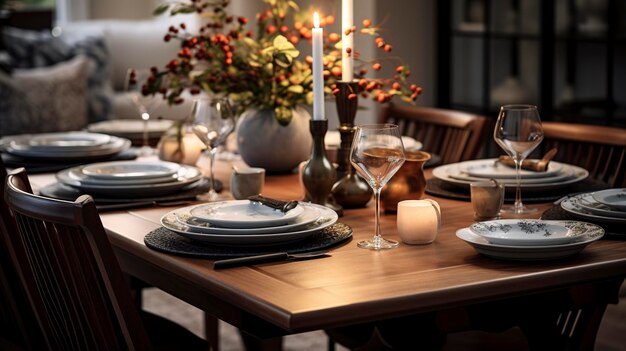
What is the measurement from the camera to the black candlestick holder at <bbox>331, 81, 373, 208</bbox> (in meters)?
1.99

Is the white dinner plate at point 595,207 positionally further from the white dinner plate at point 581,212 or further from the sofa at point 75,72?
the sofa at point 75,72

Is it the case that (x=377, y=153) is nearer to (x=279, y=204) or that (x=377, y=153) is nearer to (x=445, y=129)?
(x=279, y=204)

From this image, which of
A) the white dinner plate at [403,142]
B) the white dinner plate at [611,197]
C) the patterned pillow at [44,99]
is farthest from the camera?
the patterned pillow at [44,99]

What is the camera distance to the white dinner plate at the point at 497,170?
2.10 meters

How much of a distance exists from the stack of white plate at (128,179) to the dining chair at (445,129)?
0.84 meters

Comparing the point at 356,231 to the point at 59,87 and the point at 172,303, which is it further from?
the point at 59,87

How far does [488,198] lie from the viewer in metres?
1.82

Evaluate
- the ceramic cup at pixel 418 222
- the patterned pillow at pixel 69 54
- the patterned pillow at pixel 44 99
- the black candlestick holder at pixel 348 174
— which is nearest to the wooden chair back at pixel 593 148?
the black candlestick holder at pixel 348 174

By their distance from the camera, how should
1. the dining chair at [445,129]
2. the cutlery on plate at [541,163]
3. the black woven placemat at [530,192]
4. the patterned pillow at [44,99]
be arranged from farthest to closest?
the patterned pillow at [44,99]
the dining chair at [445,129]
the cutlery on plate at [541,163]
the black woven placemat at [530,192]

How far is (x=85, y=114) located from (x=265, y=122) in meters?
2.91

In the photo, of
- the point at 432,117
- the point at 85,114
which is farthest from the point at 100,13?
the point at 432,117

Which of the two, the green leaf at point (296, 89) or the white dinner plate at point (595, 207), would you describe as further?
the green leaf at point (296, 89)

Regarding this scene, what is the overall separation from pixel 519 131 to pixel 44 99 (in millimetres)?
3466

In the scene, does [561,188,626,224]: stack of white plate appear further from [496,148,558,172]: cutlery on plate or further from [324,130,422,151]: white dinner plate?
[324,130,422,151]: white dinner plate
